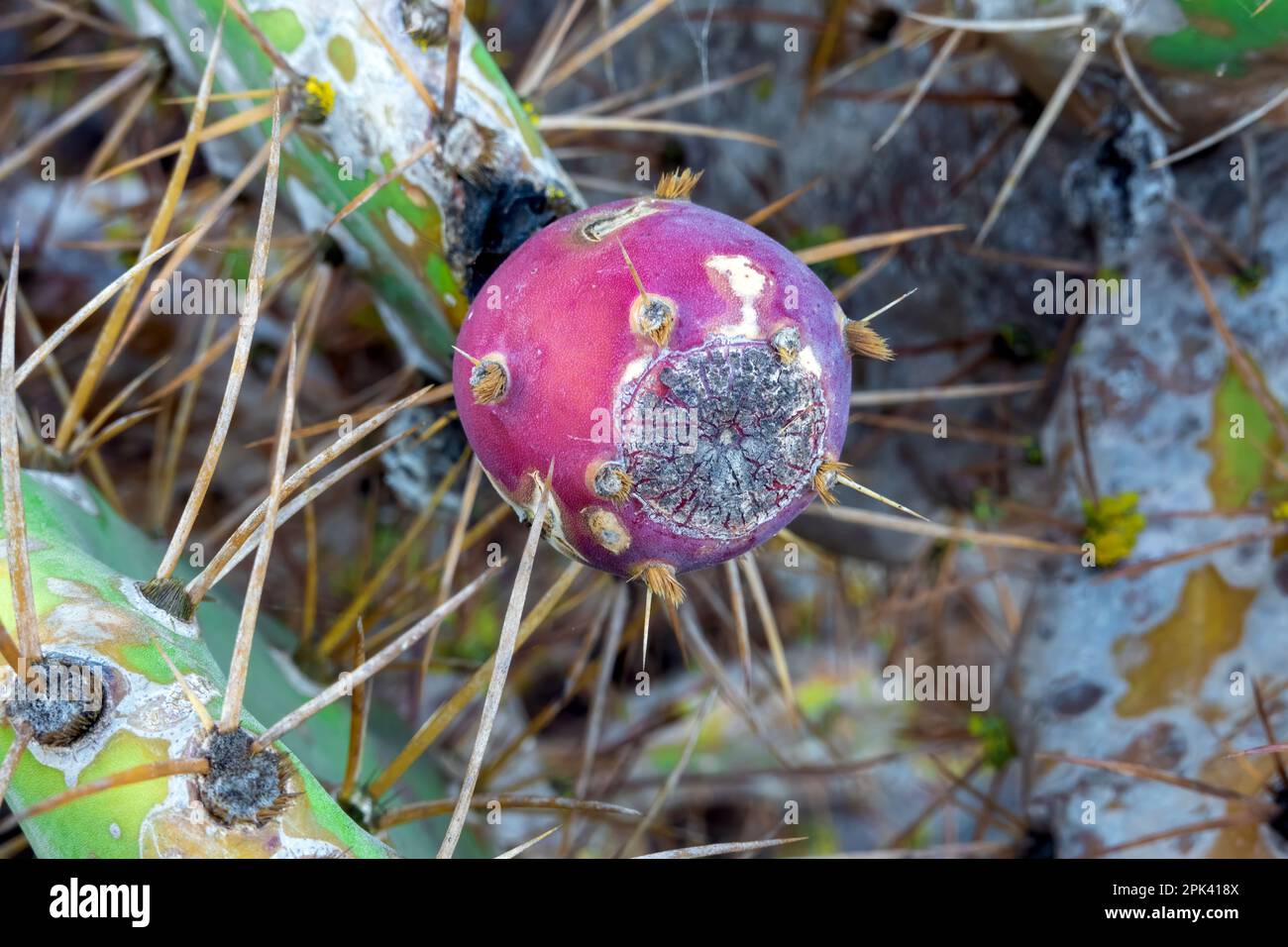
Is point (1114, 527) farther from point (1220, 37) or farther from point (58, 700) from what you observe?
point (58, 700)

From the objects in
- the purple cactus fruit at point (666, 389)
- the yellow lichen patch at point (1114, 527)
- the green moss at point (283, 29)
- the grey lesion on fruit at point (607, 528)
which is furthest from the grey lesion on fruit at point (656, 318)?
the yellow lichen patch at point (1114, 527)

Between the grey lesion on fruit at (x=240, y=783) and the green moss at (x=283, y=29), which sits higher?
the green moss at (x=283, y=29)

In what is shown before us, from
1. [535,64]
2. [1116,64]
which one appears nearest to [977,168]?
[1116,64]

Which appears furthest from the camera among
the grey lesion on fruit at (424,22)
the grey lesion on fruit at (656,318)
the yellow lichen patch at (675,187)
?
the grey lesion on fruit at (424,22)

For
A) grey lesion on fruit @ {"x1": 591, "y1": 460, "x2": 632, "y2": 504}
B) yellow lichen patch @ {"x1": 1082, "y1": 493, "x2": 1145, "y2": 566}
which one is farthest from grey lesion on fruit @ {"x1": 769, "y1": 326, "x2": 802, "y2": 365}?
yellow lichen patch @ {"x1": 1082, "y1": 493, "x2": 1145, "y2": 566}

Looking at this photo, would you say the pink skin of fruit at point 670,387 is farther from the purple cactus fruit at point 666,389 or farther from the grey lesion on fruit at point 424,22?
the grey lesion on fruit at point 424,22

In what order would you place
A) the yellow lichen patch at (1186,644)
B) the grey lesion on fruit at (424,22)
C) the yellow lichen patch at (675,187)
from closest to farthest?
1. the yellow lichen patch at (675,187)
2. the grey lesion on fruit at (424,22)
3. the yellow lichen patch at (1186,644)

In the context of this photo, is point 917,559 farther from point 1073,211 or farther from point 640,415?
point 640,415
